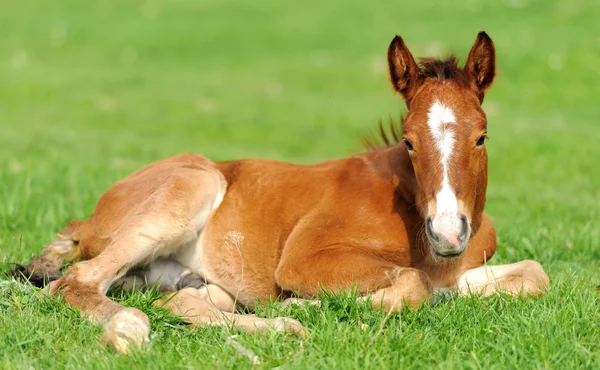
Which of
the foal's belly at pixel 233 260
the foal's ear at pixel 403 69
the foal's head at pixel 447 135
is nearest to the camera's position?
the foal's head at pixel 447 135

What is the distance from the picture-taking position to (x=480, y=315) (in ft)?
15.2

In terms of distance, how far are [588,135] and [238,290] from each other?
34.6ft

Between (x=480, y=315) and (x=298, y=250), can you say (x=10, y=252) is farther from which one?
(x=480, y=315)

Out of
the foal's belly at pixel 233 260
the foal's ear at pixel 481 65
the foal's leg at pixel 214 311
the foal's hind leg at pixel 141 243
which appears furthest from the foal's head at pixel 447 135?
the foal's hind leg at pixel 141 243

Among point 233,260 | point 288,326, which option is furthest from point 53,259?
point 288,326

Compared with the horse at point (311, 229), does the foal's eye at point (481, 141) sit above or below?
above

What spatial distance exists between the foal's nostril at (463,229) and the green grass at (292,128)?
474 mm

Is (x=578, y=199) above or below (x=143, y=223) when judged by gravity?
below

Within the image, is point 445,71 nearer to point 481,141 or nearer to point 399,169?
point 481,141

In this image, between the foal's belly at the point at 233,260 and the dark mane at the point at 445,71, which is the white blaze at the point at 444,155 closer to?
the dark mane at the point at 445,71

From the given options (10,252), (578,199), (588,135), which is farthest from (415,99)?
(588,135)

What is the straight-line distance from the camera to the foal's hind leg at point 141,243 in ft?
15.0

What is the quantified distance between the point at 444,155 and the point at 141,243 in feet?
6.91

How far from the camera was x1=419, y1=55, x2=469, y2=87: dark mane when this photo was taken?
5246 millimetres
